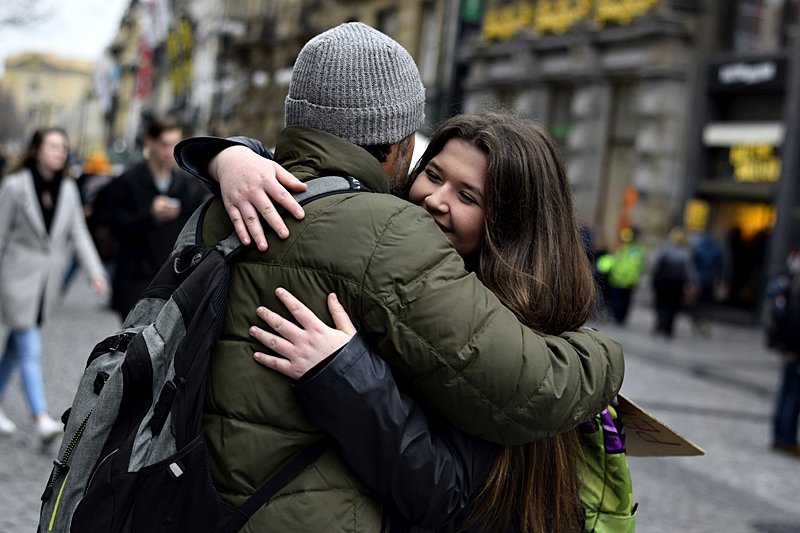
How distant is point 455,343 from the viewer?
1.95 meters

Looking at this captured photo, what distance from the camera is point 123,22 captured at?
96.2m

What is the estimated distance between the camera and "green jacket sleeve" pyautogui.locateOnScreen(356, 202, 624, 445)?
195 centimetres

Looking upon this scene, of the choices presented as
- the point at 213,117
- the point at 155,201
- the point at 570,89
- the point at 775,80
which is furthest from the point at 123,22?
the point at 155,201

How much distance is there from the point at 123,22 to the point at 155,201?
94.9 metres

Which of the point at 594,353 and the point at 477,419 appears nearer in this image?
the point at 477,419

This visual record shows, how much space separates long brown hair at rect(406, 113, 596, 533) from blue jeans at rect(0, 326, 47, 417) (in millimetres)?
4809

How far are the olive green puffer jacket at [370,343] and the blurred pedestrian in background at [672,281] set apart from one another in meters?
16.0

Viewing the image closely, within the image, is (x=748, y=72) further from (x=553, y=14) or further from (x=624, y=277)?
(x=553, y=14)

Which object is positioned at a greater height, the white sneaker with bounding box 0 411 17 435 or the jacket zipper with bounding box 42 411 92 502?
the jacket zipper with bounding box 42 411 92 502

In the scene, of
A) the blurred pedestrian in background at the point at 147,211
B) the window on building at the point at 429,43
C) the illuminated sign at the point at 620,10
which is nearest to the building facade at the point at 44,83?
the window on building at the point at 429,43

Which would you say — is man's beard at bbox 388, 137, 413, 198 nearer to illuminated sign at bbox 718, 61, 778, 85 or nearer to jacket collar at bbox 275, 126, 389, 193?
jacket collar at bbox 275, 126, 389, 193

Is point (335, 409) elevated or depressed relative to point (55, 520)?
elevated

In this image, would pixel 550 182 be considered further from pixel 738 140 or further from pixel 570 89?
pixel 570 89

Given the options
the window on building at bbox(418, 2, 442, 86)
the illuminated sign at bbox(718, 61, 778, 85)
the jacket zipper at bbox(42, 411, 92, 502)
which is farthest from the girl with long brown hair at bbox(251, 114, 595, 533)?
the window on building at bbox(418, 2, 442, 86)
